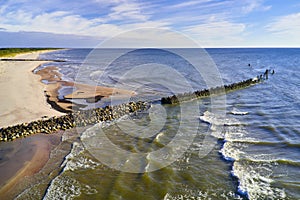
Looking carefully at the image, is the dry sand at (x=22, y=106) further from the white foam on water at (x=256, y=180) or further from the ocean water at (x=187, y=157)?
the white foam on water at (x=256, y=180)

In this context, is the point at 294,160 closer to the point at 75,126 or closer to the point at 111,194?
the point at 111,194

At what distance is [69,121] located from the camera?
734 inches

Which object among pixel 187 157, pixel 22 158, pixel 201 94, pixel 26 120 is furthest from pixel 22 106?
pixel 201 94

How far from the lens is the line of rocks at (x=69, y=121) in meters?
16.2

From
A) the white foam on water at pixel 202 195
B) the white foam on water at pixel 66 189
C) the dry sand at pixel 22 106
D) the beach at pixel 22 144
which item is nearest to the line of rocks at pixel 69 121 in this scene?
the beach at pixel 22 144

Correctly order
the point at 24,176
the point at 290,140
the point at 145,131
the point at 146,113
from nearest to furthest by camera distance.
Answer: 1. the point at 24,176
2. the point at 290,140
3. the point at 145,131
4. the point at 146,113

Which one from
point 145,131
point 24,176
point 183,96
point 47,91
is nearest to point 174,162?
point 145,131

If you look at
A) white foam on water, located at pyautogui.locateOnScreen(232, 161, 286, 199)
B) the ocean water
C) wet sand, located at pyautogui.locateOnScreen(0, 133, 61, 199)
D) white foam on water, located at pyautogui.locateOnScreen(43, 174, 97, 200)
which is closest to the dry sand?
wet sand, located at pyautogui.locateOnScreen(0, 133, 61, 199)

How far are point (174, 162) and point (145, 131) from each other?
199 inches

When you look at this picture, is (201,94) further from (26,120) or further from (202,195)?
(202,195)

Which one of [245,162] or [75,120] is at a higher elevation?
[75,120]

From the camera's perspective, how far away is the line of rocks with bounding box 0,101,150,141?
16203 mm

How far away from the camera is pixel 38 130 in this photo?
16.9m

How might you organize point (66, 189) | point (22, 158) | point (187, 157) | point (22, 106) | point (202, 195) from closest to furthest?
point (202, 195) → point (66, 189) → point (22, 158) → point (187, 157) → point (22, 106)
